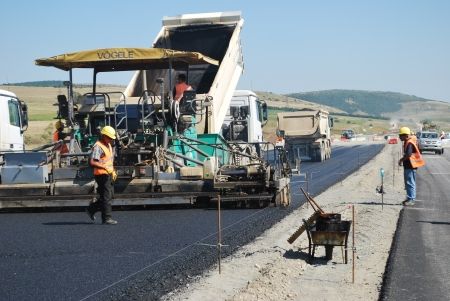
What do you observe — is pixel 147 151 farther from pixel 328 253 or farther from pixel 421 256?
pixel 421 256

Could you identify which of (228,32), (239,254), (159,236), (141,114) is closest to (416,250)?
(239,254)

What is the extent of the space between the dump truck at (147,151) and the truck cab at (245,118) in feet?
17.6

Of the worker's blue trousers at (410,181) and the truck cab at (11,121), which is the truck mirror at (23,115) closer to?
the truck cab at (11,121)

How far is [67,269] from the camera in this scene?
790 centimetres

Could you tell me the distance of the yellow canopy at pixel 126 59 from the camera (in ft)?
46.3

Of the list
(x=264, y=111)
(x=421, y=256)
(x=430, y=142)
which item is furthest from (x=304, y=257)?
(x=430, y=142)

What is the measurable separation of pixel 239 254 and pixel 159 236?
5.90 ft

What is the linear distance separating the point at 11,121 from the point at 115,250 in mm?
9891

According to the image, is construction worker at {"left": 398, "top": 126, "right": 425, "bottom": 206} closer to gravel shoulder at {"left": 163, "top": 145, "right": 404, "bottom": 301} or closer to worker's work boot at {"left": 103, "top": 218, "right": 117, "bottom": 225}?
gravel shoulder at {"left": 163, "top": 145, "right": 404, "bottom": 301}

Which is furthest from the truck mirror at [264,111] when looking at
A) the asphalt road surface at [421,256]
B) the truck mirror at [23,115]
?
the asphalt road surface at [421,256]

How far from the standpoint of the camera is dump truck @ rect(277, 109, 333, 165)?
35781 millimetres

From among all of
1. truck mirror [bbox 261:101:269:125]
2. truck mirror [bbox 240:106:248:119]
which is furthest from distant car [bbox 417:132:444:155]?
truck mirror [bbox 240:106:248:119]

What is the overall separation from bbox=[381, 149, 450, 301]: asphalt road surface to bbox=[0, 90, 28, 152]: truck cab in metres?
9.52

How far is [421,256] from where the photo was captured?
8961 millimetres
